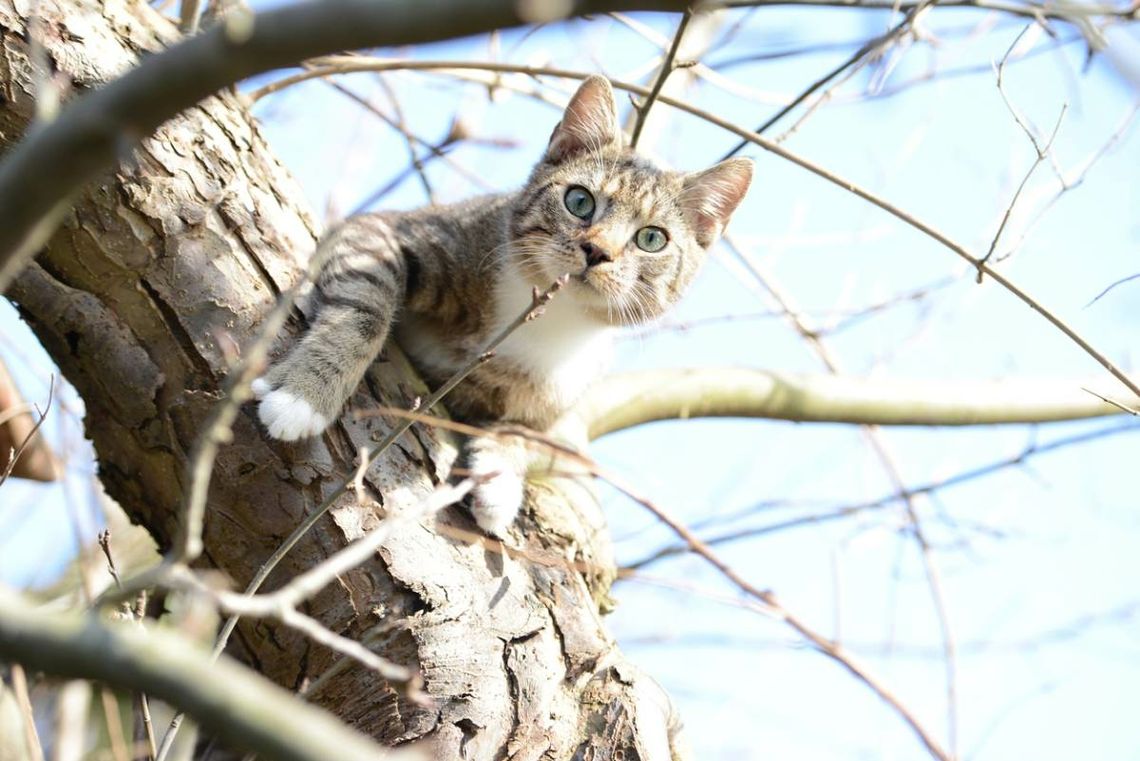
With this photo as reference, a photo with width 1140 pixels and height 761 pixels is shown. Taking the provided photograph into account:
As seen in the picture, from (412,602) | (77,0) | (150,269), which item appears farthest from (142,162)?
(412,602)

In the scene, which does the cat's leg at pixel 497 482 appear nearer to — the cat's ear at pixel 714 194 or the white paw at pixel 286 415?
the white paw at pixel 286 415

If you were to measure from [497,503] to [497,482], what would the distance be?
0.23 ft

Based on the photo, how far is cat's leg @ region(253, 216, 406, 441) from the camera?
3.08 metres

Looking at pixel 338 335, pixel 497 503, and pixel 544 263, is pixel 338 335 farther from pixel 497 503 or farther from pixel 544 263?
pixel 544 263

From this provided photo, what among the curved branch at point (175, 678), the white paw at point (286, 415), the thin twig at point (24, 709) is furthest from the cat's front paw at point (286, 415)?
the curved branch at point (175, 678)

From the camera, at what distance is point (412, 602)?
310 cm

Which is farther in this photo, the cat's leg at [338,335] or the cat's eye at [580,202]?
the cat's eye at [580,202]

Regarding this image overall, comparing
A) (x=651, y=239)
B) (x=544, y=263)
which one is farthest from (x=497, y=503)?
(x=651, y=239)

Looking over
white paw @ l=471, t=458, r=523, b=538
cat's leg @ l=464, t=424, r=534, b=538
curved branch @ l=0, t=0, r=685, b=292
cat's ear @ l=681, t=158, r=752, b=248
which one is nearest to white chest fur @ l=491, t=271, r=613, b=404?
cat's leg @ l=464, t=424, r=534, b=538

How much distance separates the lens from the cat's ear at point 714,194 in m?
4.51

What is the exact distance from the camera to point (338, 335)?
335cm

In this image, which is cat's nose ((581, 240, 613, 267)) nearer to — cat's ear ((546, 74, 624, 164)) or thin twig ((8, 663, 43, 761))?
cat's ear ((546, 74, 624, 164))

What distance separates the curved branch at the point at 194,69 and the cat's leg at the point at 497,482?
1.91 metres

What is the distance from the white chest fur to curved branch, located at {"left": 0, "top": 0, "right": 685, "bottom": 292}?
294cm
